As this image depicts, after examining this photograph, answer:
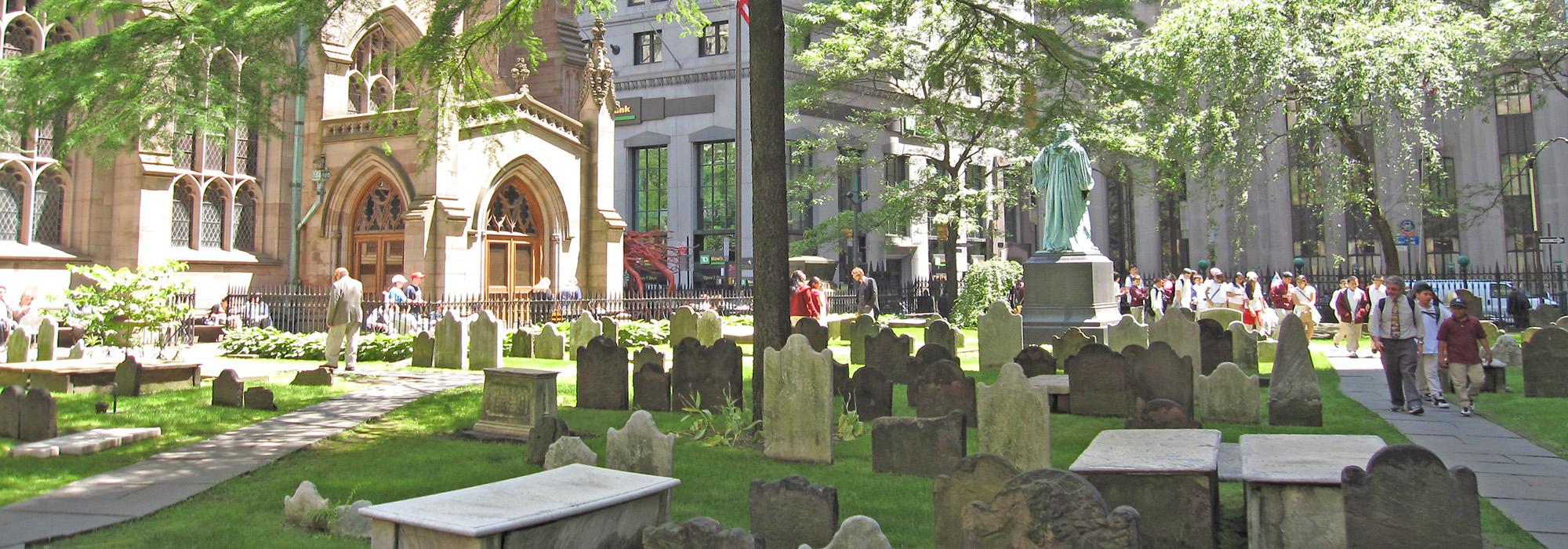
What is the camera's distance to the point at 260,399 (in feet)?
33.6

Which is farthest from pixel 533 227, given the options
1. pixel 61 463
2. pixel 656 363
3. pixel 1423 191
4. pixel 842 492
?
pixel 1423 191

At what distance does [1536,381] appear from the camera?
11.2 meters

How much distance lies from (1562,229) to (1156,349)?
39838 mm

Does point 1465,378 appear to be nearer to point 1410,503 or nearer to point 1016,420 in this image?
point 1016,420

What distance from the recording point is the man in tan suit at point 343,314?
13703 millimetres

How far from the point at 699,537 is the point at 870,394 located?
18.8 ft

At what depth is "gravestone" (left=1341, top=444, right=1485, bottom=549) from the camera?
3996 mm

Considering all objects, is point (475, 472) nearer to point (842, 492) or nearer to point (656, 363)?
point (842, 492)

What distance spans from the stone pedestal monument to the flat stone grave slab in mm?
12916

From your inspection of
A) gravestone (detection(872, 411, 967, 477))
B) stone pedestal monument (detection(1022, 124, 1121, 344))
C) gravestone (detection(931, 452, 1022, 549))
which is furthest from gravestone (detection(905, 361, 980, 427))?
stone pedestal monument (detection(1022, 124, 1121, 344))

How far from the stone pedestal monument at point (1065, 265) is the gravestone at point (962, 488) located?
1207 cm

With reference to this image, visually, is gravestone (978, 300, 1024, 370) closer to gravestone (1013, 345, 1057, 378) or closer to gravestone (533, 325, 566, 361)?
gravestone (1013, 345, 1057, 378)

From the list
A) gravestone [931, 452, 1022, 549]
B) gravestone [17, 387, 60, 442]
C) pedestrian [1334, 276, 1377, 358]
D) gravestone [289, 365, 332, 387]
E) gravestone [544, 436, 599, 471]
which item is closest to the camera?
gravestone [931, 452, 1022, 549]

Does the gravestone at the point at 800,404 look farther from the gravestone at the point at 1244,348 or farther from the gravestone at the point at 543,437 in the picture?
the gravestone at the point at 1244,348
